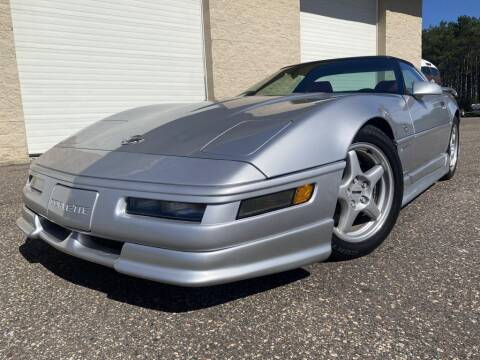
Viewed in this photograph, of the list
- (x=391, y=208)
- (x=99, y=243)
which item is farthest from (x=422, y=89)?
(x=99, y=243)

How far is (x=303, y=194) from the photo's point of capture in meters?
1.86

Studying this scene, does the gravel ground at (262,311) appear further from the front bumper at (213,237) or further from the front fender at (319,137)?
the front fender at (319,137)

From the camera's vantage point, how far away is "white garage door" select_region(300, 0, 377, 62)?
11742mm

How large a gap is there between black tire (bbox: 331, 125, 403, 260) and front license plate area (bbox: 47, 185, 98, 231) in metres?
1.13

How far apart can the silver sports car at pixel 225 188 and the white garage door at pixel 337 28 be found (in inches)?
384

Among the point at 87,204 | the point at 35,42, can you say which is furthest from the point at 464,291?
the point at 35,42

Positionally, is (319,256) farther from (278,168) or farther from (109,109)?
(109,109)

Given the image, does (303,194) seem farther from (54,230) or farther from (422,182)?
(422,182)

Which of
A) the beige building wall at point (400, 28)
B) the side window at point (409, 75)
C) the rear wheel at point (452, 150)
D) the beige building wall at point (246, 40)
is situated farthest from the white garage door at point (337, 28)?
the side window at point (409, 75)

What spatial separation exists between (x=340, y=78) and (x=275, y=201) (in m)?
1.83

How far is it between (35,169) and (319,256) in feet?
5.16

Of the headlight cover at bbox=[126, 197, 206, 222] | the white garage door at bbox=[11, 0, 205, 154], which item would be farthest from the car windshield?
the white garage door at bbox=[11, 0, 205, 154]

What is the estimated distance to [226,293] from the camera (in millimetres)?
1997

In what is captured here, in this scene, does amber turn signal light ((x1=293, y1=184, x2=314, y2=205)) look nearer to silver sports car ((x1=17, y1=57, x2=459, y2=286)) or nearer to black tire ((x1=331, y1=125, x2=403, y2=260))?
silver sports car ((x1=17, y1=57, x2=459, y2=286))
